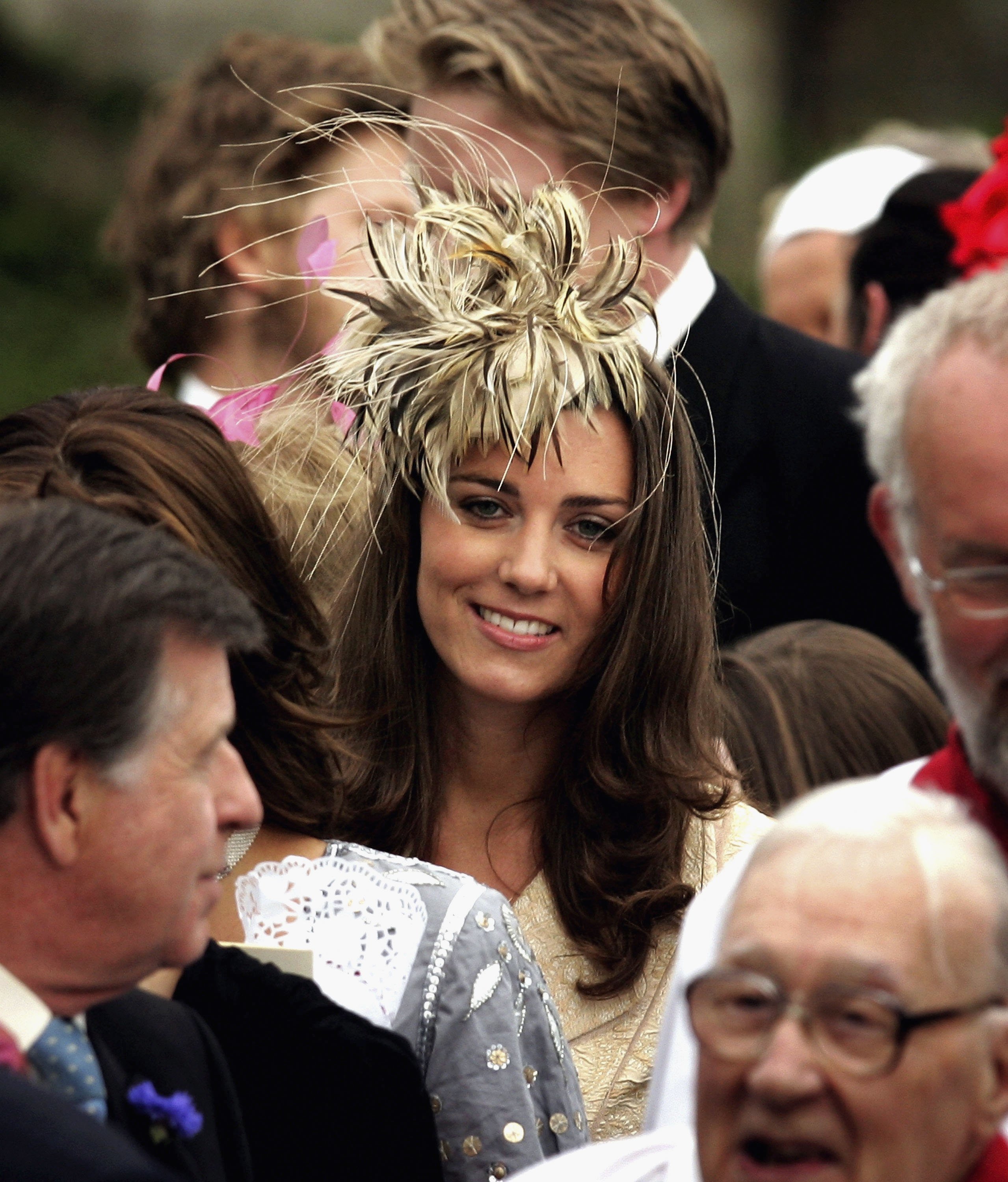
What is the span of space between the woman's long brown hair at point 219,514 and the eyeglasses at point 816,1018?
40.5 inches

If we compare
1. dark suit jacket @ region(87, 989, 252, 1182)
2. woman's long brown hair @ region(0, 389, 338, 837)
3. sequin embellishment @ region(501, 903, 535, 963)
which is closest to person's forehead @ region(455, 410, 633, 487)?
woman's long brown hair @ region(0, 389, 338, 837)

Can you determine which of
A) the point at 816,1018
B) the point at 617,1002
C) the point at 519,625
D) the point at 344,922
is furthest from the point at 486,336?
the point at 816,1018

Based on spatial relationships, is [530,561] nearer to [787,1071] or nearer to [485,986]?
[485,986]

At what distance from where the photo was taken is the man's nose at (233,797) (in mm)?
2053

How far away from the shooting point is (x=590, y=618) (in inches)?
126

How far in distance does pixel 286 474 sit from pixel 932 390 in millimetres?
1633

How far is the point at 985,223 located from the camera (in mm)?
2381

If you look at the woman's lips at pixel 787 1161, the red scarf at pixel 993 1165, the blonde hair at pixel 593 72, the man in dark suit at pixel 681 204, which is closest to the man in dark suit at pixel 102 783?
the woman's lips at pixel 787 1161

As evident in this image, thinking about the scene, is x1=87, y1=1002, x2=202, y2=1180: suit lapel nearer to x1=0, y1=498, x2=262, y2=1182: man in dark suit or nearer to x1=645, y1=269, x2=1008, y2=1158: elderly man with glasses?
x1=0, y1=498, x2=262, y2=1182: man in dark suit

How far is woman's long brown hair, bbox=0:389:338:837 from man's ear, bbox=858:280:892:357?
99.1 inches

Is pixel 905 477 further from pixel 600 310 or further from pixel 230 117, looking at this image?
pixel 230 117

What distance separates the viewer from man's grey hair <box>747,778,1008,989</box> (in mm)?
1731

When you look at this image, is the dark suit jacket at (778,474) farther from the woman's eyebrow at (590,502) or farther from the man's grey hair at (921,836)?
the man's grey hair at (921,836)

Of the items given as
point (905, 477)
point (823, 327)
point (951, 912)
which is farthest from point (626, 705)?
point (823, 327)
